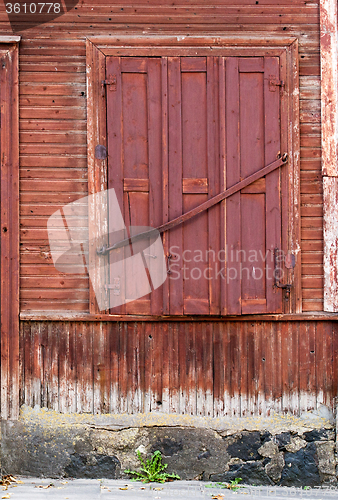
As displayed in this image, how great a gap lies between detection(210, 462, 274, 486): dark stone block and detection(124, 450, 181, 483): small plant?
43 centimetres

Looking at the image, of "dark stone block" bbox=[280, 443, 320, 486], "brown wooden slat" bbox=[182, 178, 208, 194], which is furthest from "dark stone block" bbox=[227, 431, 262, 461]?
"brown wooden slat" bbox=[182, 178, 208, 194]

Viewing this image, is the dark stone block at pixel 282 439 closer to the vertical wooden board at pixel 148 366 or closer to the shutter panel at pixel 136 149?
the vertical wooden board at pixel 148 366

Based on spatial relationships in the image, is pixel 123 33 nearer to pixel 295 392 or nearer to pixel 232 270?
pixel 232 270

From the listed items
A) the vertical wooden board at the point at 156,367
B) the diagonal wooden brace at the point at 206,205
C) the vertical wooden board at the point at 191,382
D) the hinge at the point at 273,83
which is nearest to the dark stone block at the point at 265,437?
the vertical wooden board at the point at 191,382

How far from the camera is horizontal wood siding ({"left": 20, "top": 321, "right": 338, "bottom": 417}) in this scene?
11.9 ft

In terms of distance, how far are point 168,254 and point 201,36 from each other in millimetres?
1930

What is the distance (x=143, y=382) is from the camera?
3641mm

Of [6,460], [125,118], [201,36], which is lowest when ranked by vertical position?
[6,460]

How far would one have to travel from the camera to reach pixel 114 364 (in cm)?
364

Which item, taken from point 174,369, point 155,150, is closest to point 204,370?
point 174,369

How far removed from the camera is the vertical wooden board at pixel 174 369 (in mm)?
3635

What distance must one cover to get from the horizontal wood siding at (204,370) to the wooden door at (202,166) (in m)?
0.27

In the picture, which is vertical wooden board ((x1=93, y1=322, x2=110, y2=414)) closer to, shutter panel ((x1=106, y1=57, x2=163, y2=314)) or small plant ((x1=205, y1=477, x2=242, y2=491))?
shutter panel ((x1=106, y1=57, x2=163, y2=314))

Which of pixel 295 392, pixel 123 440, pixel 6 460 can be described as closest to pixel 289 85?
pixel 295 392
